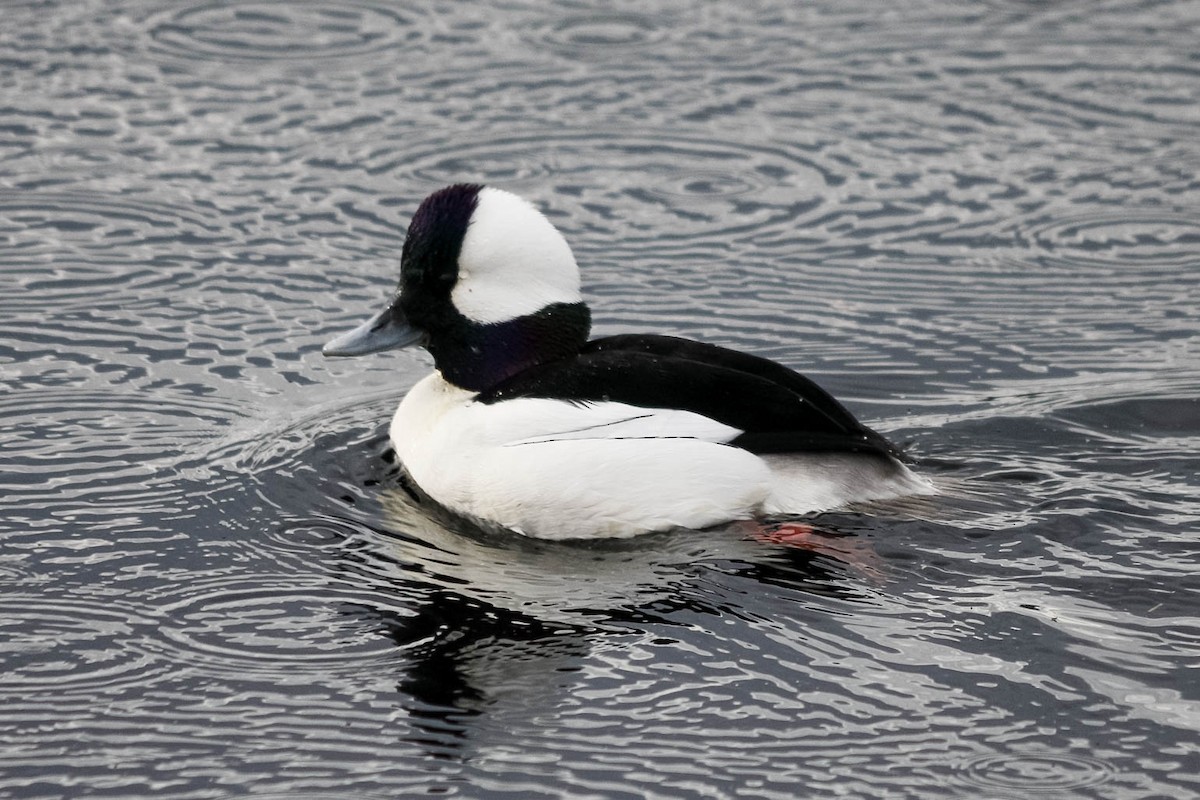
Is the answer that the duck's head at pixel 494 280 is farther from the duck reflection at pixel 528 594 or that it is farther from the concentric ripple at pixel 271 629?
the concentric ripple at pixel 271 629

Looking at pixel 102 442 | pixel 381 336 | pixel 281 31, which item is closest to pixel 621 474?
pixel 381 336

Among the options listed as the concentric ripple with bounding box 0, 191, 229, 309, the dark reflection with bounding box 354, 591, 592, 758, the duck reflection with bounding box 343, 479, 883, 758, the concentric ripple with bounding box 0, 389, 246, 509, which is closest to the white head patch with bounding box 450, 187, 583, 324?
the duck reflection with bounding box 343, 479, 883, 758

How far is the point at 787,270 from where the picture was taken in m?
10.2

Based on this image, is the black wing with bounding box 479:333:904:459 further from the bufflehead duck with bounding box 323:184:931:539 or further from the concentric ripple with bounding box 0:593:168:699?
the concentric ripple with bounding box 0:593:168:699

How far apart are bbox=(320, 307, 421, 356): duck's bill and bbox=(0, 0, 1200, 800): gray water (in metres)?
0.51

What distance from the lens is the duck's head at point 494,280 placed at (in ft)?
25.1

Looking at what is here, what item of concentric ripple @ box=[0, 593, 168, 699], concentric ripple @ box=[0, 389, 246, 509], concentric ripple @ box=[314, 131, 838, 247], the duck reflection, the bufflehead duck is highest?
concentric ripple @ box=[314, 131, 838, 247]

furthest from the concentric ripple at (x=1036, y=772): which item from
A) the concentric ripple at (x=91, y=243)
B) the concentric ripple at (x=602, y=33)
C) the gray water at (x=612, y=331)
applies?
the concentric ripple at (x=602, y=33)

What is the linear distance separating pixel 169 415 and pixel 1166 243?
570 cm

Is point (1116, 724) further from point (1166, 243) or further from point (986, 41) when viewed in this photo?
point (986, 41)

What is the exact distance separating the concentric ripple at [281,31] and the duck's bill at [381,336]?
5340mm

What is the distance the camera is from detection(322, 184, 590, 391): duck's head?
7.66m

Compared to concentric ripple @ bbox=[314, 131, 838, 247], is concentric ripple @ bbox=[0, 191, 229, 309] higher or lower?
lower

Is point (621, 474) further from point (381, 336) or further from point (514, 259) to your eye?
point (381, 336)
